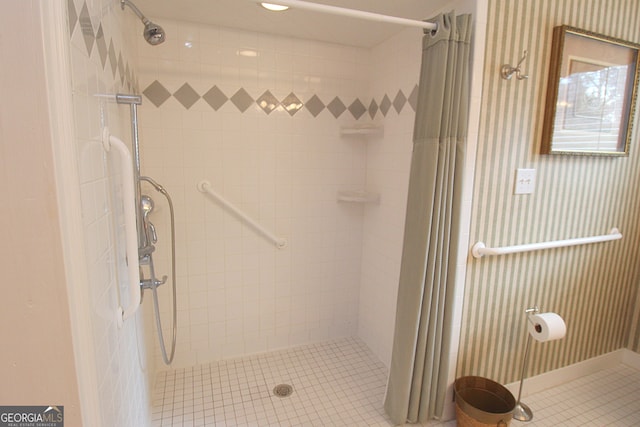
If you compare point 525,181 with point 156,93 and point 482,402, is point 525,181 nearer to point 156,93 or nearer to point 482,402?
point 482,402

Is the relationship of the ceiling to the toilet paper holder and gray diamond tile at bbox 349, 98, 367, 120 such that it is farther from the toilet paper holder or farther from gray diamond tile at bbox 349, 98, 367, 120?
the toilet paper holder

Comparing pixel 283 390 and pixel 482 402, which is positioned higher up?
Result: pixel 482 402

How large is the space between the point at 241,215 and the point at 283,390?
1.10m

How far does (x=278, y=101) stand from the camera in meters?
2.14

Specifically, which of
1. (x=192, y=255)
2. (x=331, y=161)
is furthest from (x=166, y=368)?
(x=331, y=161)

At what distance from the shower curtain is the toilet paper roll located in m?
0.50

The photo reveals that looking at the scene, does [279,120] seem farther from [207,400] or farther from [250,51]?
[207,400]

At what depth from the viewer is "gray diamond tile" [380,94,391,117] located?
2139 millimetres

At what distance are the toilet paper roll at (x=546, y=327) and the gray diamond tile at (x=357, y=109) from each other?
64.6 inches

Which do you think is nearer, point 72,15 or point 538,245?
point 72,15

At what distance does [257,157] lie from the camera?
7.06 ft

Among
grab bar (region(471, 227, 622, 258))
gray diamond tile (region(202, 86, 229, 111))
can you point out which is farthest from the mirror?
gray diamond tile (region(202, 86, 229, 111))

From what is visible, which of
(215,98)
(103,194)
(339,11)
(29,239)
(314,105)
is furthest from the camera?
(314,105)

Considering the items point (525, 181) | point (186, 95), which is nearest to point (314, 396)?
point (525, 181)
